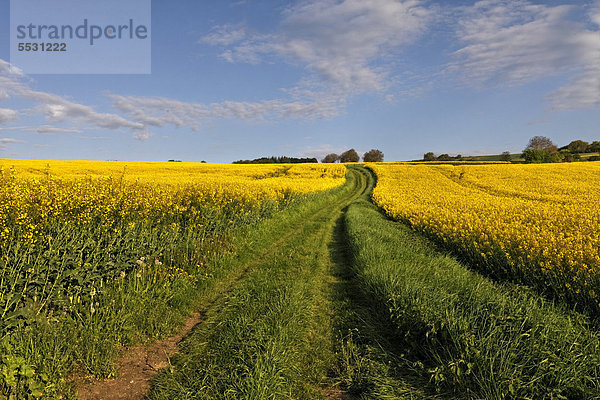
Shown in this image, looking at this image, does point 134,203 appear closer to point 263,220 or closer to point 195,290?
point 195,290

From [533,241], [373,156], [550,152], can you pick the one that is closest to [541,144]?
[550,152]

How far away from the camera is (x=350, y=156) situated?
398 feet

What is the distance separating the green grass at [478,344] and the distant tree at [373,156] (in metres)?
121

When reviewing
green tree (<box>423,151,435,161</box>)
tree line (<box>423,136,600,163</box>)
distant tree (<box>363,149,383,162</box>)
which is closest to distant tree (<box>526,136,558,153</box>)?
tree line (<box>423,136,600,163</box>)

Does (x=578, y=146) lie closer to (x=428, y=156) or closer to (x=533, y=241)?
(x=428, y=156)

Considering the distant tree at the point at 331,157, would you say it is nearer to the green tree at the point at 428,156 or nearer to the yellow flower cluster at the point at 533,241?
the green tree at the point at 428,156

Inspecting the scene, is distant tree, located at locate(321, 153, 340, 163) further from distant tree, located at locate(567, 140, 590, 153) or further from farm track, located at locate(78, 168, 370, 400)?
farm track, located at locate(78, 168, 370, 400)

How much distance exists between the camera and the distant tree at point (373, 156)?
122 metres

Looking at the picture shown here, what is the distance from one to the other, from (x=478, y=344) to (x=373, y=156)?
4867 inches

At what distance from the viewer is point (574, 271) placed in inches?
235

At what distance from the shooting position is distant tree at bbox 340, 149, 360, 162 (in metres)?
121

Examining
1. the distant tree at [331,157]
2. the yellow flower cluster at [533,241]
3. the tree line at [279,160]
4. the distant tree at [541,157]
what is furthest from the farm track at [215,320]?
the distant tree at [331,157]

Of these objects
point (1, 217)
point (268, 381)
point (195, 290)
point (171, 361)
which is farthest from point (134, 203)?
point (268, 381)

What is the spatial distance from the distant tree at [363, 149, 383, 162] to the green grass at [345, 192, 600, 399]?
396 ft
